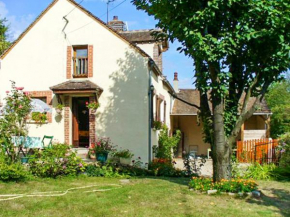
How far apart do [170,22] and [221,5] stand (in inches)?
54.7

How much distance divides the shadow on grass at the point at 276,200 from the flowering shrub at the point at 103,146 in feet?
19.9

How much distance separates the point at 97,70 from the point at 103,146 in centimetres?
329

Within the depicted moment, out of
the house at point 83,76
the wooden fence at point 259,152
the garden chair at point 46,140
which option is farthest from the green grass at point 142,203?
the wooden fence at point 259,152

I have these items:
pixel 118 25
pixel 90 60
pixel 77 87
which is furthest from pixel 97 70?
pixel 118 25

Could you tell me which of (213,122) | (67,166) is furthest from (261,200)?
(67,166)

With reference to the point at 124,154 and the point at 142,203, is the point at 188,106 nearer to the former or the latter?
the point at 124,154

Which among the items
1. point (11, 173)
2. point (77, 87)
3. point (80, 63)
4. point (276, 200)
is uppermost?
point (80, 63)

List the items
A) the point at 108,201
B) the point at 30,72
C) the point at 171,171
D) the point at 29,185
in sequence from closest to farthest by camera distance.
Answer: the point at 108,201 < the point at 29,185 < the point at 171,171 < the point at 30,72

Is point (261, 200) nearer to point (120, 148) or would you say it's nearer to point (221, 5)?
point (221, 5)

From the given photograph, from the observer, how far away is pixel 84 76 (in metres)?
12.6

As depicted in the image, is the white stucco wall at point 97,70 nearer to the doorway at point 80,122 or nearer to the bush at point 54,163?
the doorway at point 80,122

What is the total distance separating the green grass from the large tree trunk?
82 cm

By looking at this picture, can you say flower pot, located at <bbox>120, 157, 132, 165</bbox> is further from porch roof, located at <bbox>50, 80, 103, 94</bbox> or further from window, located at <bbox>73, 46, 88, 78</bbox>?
window, located at <bbox>73, 46, 88, 78</bbox>

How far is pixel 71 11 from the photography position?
1267 centimetres
